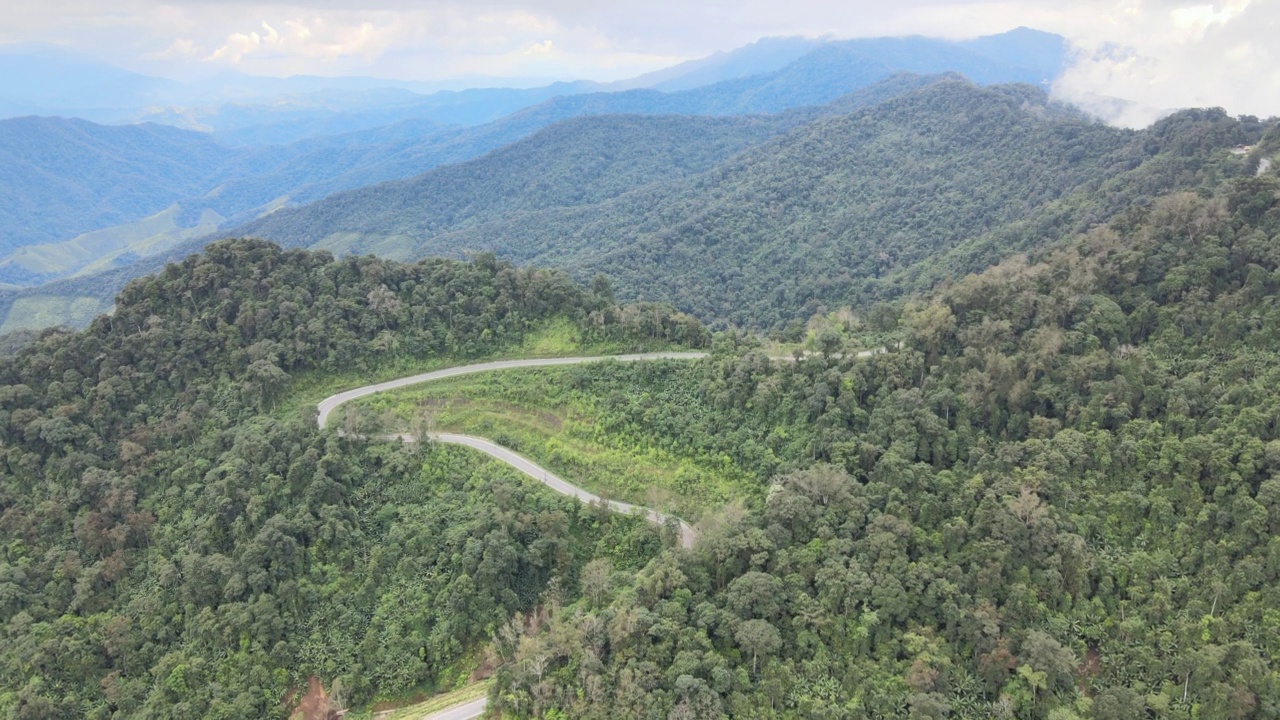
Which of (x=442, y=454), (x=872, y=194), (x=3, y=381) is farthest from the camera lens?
(x=872, y=194)

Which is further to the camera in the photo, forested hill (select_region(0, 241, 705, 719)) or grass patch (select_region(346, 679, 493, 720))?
forested hill (select_region(0, 241, 705, 719))

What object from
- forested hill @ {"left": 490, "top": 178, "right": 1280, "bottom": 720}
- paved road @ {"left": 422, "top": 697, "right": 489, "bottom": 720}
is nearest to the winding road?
paved road @ {"left": 422, "top": 697, "right": 489, "bottom": 720}

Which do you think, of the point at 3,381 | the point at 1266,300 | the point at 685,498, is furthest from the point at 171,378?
the point at 1266,300

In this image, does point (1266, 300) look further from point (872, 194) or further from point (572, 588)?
point (872, 194)

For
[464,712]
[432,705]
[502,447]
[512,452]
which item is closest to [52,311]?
[502,447]

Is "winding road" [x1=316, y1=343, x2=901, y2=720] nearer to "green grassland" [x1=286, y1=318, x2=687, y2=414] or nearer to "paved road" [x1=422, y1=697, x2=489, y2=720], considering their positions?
"paved road" [x1=422, y1=697, x2=489, y2=720]

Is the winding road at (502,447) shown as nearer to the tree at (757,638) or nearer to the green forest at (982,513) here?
the green forest at (982,513)
